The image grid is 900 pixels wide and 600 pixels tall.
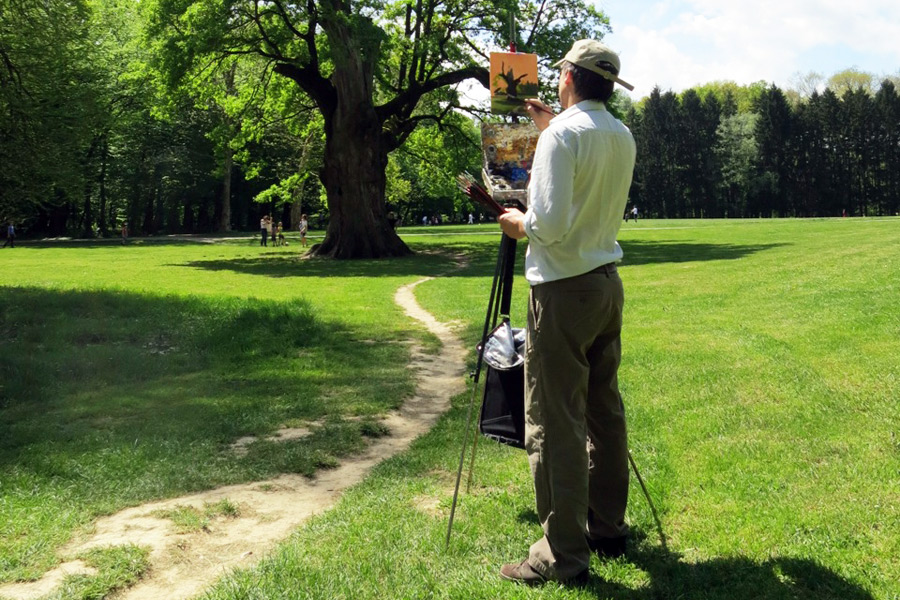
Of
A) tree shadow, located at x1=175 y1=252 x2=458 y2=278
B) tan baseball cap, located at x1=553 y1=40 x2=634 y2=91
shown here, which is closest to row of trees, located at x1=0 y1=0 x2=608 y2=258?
tree shadow, located at x1=175 y1=252 x2=458 y2=278

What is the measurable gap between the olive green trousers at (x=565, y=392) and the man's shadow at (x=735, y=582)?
0.91ft

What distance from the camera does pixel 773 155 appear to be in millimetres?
85500

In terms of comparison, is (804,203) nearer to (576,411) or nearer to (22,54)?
(22,54)

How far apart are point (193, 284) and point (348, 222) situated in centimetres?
1037

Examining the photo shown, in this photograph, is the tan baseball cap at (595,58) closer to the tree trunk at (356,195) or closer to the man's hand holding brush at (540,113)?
the man's hand holding brush at (540,113)

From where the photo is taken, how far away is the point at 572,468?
11.5 ft

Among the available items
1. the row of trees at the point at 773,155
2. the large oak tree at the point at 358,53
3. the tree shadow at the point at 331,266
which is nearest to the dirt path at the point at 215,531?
the tree shadow at the point at 331,266

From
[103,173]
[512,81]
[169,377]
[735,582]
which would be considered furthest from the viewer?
[103,173]

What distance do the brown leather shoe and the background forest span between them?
50.5ft

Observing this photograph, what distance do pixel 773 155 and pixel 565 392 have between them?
296 ft

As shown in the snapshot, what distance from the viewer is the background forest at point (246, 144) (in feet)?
58.1

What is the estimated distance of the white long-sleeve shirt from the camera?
10.9 feet

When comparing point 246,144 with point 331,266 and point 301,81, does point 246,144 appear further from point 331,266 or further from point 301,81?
point 331,266

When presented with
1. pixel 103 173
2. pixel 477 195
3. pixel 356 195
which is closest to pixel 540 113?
pixel 477 195
